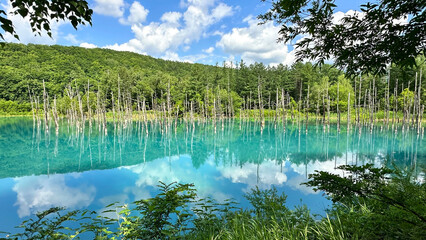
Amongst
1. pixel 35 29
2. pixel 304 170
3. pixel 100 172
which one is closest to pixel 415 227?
pixel 35 29

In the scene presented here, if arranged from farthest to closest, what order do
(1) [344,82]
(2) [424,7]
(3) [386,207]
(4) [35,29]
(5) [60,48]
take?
(5) [60,48]
(1) [344,82]
(3) [386,207]
(2) [424,7]
(4) [35,29]

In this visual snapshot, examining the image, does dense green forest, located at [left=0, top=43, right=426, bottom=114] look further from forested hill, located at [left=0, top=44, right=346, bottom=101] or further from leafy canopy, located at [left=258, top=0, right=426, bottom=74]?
leafy canopy, located at [left=258, top=0, right=426, bottom=74]

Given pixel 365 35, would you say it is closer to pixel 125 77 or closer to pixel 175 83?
pixel 175 83

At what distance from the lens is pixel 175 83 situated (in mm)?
51031

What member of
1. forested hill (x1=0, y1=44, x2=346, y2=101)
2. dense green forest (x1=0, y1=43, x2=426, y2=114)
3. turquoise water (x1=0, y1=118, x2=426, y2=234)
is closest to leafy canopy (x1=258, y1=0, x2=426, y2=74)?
turquoise water (x1=0, y1=118, x2=426, y2=234)

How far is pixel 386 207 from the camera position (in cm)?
303

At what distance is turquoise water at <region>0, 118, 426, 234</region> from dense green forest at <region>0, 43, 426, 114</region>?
1947cm

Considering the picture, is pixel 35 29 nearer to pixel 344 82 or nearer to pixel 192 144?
pixel 192 144

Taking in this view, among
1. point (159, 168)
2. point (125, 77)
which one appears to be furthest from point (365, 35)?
point (125, 77)

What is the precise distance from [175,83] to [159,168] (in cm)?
3942

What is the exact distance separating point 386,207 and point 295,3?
9.75 ft

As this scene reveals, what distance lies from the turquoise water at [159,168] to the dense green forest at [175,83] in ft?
63.9

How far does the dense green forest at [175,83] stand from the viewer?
146 ft

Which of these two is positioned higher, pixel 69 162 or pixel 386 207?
pixel 386 207
